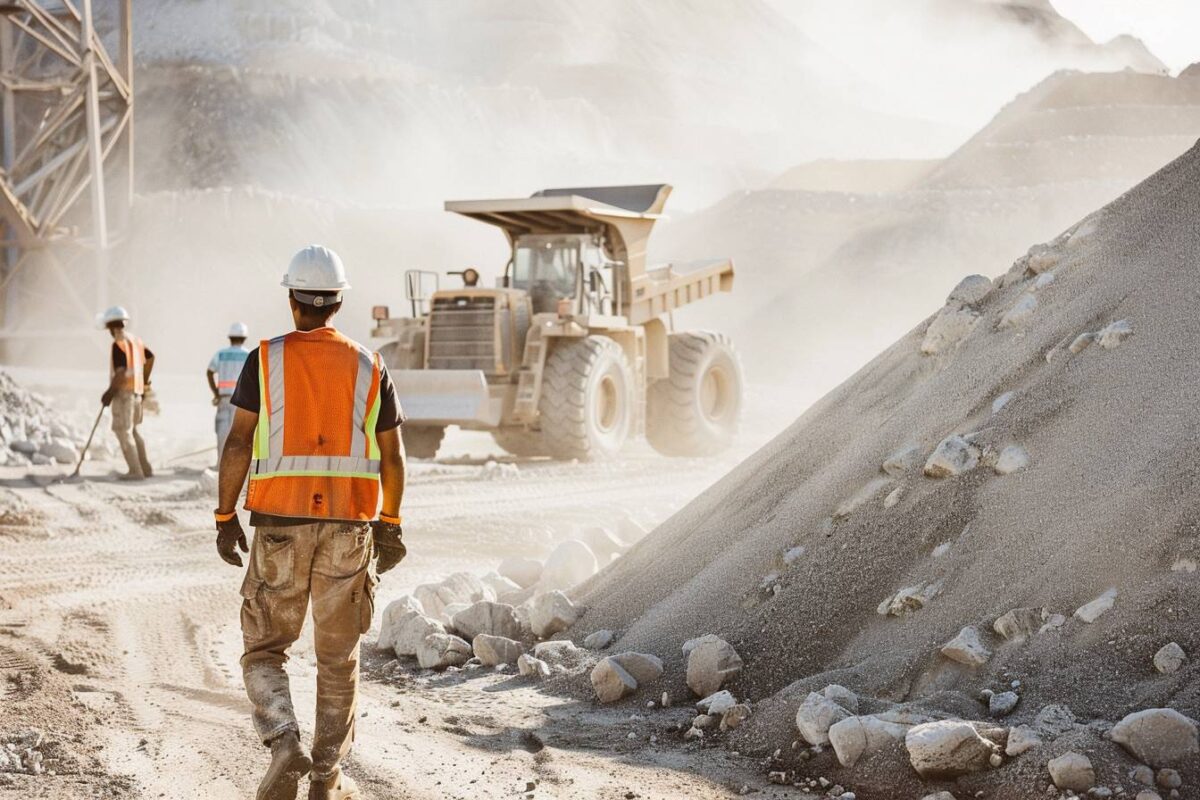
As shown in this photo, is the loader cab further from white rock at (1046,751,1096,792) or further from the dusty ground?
white rock at (1046,751,1096,792)

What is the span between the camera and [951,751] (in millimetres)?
3641

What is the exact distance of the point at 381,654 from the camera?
235 inches

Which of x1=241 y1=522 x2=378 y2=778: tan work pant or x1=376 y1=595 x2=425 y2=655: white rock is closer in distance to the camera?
x1=241 y1=522 x2=378 y2=778: tan work pant

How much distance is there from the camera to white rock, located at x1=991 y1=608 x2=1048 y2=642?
13.9ft

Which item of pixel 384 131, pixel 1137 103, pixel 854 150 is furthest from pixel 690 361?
pixel 854 150

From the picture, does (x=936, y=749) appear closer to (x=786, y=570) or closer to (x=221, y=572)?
(x=786, y=570)

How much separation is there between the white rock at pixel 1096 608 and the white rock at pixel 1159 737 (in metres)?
0.63

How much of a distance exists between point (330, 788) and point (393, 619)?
2.37m

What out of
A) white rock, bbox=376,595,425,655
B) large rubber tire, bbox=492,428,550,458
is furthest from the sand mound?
large rubber tire, bbox=492,428,550,458

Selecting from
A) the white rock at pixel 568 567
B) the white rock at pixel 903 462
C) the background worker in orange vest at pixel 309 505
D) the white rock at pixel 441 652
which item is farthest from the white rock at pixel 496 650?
the background worker in orange vest at pixel 309 505

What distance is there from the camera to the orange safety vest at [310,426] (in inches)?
141

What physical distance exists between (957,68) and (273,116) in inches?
1947

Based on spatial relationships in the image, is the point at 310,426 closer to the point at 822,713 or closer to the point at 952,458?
the point at 822,713

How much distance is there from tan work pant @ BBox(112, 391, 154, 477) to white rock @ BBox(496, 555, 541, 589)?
5.41 m
